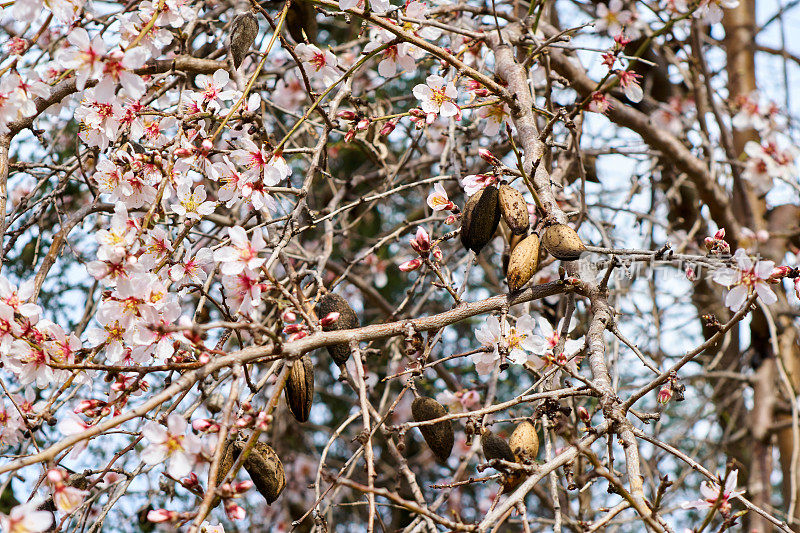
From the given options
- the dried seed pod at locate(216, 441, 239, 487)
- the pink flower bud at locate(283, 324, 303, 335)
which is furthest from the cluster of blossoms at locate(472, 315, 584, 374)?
the dried seed pod at locate(216, 441, 239, 487)

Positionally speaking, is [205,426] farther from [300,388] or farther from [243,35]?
[243,35]

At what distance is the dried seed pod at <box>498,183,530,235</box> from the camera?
1437 millimetres

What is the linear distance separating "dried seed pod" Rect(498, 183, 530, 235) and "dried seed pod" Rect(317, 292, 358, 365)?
1.22 feet

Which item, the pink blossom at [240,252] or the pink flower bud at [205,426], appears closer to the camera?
the pink flower bud at [205,426]

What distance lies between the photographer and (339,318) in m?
1.47

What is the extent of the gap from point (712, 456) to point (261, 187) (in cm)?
243

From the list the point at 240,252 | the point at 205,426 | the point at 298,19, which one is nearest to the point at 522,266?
the point at 240,252

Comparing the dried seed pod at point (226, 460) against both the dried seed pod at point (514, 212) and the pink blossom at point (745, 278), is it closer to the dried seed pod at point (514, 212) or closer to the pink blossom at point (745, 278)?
the dried seed pod at point (514, 212)

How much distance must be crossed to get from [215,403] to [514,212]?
0.85 metres

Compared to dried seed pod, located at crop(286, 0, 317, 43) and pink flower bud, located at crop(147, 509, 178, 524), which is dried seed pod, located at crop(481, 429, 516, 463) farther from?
dried seed pod, located at crop(286, 0, 317, 43)

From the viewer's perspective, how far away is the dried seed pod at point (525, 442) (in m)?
1.41

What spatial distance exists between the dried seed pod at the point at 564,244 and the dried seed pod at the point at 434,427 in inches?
16.0

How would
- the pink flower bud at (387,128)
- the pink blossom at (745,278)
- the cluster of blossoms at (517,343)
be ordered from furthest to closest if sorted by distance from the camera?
the pink flower bud at (387,128) → the cluster of blossoms at (517,343) → the pink blossom at (745,278)

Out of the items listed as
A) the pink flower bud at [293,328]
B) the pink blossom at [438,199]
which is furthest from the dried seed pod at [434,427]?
the pink blossom at [438,199]
